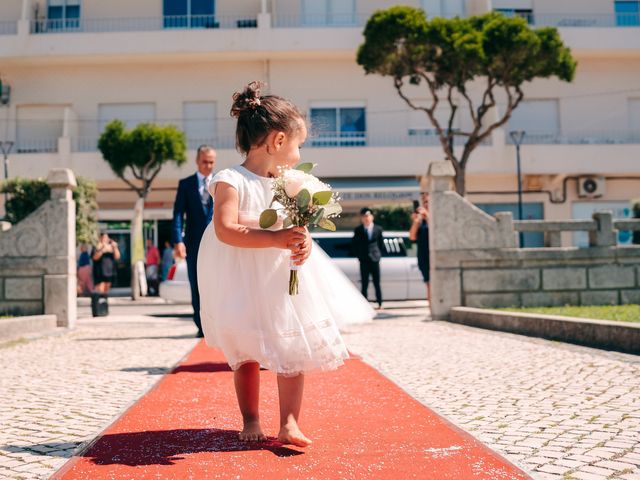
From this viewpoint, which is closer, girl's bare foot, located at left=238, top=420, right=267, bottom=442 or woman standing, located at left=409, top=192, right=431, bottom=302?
girl's bare foot, located at left=238, top=420, right=267, bottom=442

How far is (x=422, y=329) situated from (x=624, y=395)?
5.63 metres

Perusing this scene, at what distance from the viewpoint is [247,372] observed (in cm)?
338

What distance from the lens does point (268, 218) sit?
3215mm

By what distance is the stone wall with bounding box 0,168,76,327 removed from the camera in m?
11.2

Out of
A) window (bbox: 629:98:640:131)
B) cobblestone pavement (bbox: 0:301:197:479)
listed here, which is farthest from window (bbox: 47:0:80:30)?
window (bbox: 629:98:640:131)

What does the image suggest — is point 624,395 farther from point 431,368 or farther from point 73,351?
point 73,351

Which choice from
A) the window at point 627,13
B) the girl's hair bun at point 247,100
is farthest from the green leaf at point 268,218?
the window at point 627,13

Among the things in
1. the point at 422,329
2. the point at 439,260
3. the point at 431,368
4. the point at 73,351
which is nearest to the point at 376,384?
the point at 431,368

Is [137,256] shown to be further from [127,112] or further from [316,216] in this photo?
[316,216]

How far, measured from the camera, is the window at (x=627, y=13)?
29.2 meters

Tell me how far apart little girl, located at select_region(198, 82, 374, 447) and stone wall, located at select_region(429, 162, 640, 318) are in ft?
27.4

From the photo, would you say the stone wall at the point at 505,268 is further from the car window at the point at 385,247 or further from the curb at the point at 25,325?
the curb at the point at 25,325

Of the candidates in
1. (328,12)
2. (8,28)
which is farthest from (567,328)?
(8,28)

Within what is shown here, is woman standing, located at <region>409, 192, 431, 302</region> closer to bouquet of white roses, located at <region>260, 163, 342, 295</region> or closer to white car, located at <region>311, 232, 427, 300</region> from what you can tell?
white car, located at <region>311, 232, 427, 300</region>
